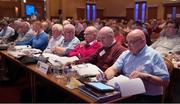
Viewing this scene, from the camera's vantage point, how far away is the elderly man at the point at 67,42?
4152 millimetres

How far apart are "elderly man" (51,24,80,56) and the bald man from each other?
1.57m

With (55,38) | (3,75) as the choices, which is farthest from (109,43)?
(3,75)

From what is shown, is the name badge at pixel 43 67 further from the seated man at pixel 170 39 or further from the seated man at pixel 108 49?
the seated man at pixel 170 39

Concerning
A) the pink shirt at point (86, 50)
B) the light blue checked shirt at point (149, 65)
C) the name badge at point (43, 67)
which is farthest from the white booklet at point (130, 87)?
the pink shirt at point (86, 50)

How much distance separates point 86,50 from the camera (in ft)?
12.6

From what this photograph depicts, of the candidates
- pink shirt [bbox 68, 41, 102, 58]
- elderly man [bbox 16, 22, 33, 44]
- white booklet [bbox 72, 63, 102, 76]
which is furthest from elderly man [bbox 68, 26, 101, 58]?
elderly man [bbox 16, 22, 33, 44]

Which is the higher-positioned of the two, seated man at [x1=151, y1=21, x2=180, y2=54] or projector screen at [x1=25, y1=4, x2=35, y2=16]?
projector screen at [x1=25, y1=4, x2=35, y2=16]

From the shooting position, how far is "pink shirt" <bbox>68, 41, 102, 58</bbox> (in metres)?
3.72

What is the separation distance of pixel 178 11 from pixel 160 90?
38.8 feet

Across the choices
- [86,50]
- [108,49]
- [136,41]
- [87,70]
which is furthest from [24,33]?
[136,41]

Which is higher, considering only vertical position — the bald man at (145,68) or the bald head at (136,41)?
the bald head at (136,41)

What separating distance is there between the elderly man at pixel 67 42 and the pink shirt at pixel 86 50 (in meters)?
0.16

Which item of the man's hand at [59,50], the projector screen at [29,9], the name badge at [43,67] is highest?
the projector screen at [29,9]

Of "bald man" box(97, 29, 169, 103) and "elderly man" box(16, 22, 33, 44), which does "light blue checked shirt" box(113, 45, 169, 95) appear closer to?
"bald man" box(97, 29, 169, 103)
